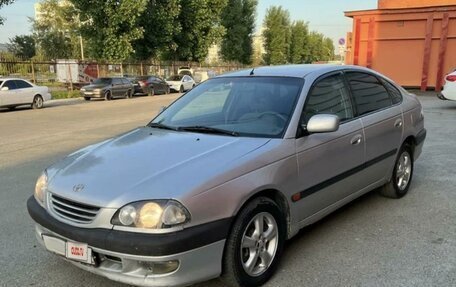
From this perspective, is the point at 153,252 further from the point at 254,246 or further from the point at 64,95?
the point at 64,95

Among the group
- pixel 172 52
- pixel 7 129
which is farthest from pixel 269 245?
pixel 172 52

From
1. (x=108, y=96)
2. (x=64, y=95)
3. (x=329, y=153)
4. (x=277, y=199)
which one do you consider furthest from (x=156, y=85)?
(x=277, y=199)

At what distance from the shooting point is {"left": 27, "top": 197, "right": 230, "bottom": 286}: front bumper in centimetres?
273

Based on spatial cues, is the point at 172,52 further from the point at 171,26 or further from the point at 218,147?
the point at 218,147

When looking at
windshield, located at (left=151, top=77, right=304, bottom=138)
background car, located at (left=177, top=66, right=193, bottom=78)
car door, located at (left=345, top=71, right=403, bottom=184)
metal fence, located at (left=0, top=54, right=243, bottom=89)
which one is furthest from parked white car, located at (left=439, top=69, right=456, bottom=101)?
background car, located at (left=177, top=66, right=193, bottom=78)

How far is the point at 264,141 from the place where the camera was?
3.51m

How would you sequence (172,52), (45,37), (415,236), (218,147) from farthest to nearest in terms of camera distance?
(45,37), (172,52), (415,236), (218,147)

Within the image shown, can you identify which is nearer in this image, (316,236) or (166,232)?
(166,232)

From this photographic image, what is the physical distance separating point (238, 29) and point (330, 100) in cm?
5007

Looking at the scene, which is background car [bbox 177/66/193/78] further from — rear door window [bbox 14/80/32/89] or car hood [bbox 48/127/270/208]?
car hood [bbox 48/127/270/208]

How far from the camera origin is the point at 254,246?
10.6 feet

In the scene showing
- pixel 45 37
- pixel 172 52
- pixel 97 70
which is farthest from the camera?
pixel 45 37

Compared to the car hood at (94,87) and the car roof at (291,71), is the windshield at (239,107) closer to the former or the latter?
the car roof at (291,71)

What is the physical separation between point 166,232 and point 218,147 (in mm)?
858
